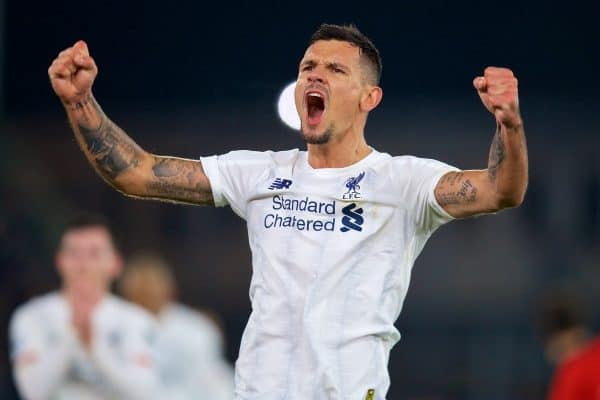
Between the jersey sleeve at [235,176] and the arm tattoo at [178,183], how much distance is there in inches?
1.3

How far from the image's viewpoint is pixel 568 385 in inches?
267

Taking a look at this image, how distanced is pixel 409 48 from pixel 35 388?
5.26 m

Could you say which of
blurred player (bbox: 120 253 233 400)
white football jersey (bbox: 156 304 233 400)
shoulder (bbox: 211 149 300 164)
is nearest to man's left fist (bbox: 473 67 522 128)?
shoulder (bbox: 211 149 300 164)

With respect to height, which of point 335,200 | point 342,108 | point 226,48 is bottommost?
point 335,200

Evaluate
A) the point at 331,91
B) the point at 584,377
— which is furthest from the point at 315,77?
the point at 584,377

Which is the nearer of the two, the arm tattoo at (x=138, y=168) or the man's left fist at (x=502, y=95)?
the man's left fist at (x=502, y=95)

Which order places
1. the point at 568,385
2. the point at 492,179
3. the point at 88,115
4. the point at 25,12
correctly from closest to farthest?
the point at 492,179, the point at 88,115, the point at 568,385, the point at 25,12

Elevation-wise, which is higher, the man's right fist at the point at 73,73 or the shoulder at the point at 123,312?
the man's right fist at the point at 73,73

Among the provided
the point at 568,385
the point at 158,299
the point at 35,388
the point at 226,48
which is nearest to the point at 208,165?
the point at 568,385

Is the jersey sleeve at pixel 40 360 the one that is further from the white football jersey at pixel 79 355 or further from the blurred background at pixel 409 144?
the blurred background at pixel 409 144

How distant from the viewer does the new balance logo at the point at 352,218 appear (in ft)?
15.3

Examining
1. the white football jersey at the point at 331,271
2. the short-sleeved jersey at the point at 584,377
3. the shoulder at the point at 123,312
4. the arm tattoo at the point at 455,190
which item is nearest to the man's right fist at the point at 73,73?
the white football jersey at the point at 331,271

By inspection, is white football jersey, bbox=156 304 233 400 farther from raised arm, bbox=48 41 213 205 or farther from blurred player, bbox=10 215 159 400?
raised arm, bbox=48 41 213 205

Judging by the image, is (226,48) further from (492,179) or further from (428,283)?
(492,179)
